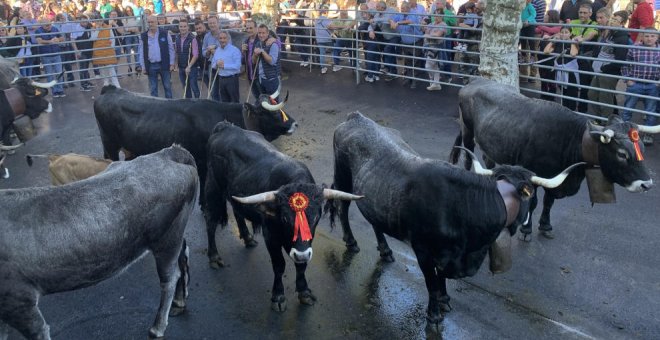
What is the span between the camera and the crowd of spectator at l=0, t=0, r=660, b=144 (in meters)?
10.5

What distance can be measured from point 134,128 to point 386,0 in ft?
30.0

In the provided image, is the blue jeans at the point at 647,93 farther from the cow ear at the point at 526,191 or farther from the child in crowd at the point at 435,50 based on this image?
the cow ear at the point at 526,191

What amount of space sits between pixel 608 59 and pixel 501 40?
1938 millimetres

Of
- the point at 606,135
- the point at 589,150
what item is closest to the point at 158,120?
the point at 589,150

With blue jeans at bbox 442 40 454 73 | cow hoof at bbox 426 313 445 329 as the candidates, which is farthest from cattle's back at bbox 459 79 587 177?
blue jeans at bbox 442 40 454 73

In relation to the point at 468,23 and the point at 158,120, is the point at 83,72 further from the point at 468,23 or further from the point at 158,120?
the point at 468,23

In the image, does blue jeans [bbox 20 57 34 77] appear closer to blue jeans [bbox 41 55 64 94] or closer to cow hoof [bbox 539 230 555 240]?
blue jeans [bbox 41 55 64 94]

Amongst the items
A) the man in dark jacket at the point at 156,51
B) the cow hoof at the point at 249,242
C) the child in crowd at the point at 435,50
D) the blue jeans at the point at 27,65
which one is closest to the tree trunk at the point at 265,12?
the man in dark jacket at the point at 156,51

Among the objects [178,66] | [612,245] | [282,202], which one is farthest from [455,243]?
[178,66]

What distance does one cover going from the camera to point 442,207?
17.5ft

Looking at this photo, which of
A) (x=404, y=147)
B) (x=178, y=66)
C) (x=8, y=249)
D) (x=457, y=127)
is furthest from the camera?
(x=178, y=66)

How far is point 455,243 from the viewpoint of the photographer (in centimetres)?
535

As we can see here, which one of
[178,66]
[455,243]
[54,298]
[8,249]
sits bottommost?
[54,298]

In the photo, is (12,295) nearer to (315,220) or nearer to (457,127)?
(315,220)
